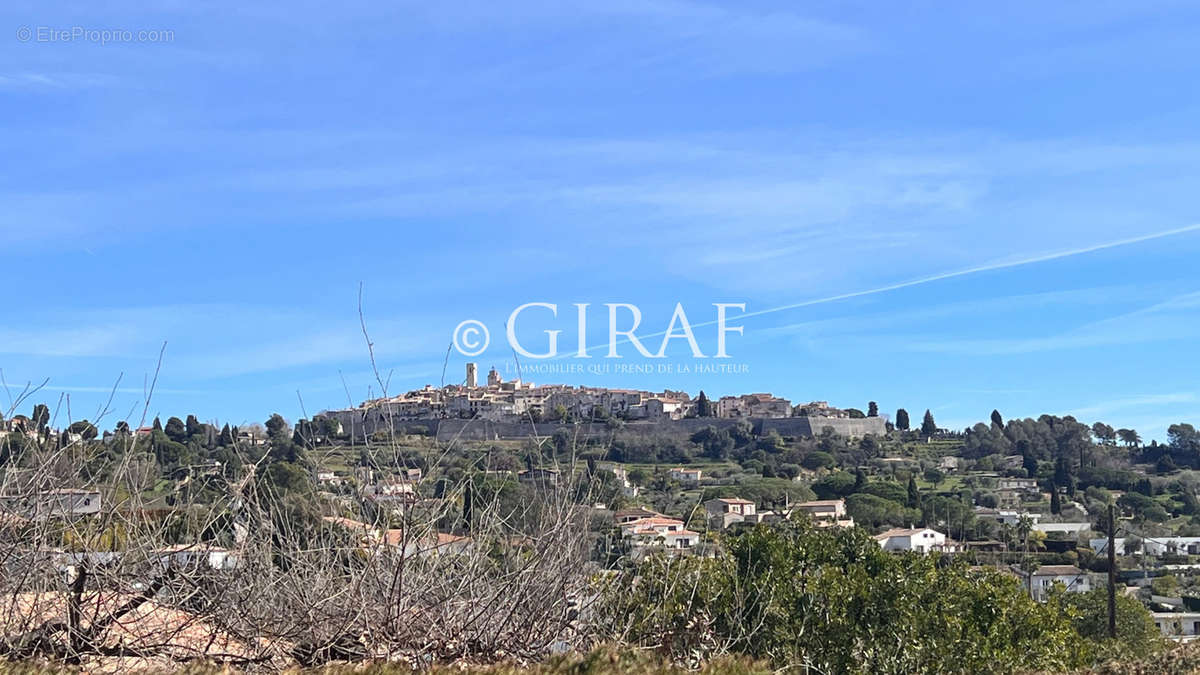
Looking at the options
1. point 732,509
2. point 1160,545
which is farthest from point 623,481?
point 1160,545

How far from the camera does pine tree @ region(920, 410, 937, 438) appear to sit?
104 metres

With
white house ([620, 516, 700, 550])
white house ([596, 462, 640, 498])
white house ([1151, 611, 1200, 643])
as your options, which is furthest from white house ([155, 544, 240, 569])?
white house ([1151, 611, 1200, 643])

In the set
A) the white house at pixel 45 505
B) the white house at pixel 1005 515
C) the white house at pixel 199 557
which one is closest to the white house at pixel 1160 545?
the white house at pixel 1005 515

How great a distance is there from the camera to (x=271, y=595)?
6.88 m

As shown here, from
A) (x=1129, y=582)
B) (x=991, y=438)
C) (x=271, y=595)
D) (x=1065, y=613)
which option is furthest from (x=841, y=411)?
(x=271, y=595)

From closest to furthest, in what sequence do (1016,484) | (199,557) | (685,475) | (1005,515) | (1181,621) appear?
(199,557)
(1181,621)
(1005,515)
(685,475)
(1016,484)

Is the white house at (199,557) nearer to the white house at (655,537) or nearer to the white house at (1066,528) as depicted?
the white house at (655,537)

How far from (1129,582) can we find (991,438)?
50.8 m

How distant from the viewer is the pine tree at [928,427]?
340 ft

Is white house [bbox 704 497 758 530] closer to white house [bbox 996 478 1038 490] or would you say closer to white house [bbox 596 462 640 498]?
white house [bbox 596 462 640 498]

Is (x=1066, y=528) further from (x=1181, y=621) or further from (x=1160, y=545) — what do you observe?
(x=1181, y=621)

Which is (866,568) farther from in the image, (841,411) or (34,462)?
(841,411)

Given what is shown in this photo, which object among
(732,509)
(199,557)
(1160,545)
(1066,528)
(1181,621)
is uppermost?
(199,557)

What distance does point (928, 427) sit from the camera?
103938mm
